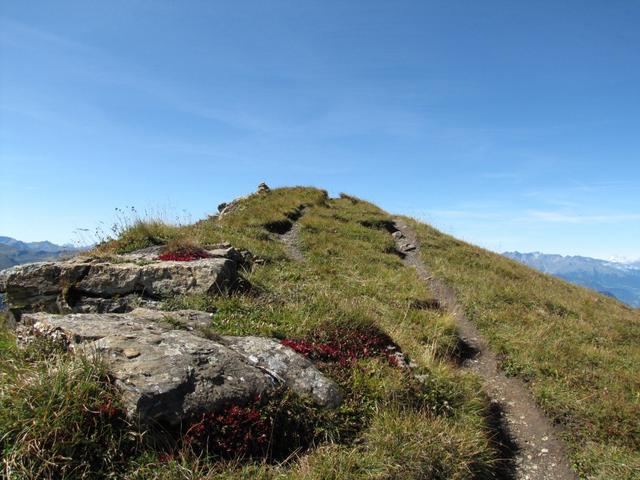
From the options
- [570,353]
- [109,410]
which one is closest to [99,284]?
[109,410]

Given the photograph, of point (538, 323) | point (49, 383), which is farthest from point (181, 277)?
point (538, 323)

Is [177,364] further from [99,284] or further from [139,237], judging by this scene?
[139,237]

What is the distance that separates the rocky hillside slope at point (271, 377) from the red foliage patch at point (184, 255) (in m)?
0.17

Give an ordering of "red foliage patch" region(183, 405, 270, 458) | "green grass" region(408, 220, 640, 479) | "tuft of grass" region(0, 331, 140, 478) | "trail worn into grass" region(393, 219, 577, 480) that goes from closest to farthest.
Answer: "tuft of grass" region(0, 331, 140, 478) → "red foliage patch" region(183, 405, 270, 458) → "trail worn into grass" region(393, 219, 577, 480) → "green grass" region(408, 220, 640, 479)

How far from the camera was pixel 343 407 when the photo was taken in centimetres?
690

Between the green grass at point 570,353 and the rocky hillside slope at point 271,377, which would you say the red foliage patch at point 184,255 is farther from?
the green grass at point 570,353

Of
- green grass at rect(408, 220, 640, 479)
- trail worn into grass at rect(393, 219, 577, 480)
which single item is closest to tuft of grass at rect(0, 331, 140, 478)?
trail worn into grass at rect(393, 219, 577, 480)

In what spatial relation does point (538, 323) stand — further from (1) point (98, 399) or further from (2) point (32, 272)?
(2) point (32, 272)

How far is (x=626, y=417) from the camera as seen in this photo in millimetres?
8953

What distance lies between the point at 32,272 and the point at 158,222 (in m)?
6.92

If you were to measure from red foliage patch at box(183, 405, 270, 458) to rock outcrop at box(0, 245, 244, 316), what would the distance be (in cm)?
548

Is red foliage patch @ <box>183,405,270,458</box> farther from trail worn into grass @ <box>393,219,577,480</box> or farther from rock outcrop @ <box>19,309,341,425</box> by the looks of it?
trail worn into grass @ <box>393,219,577,480</box>

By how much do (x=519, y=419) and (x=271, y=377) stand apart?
593cm

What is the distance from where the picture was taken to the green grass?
8227 millimetres
